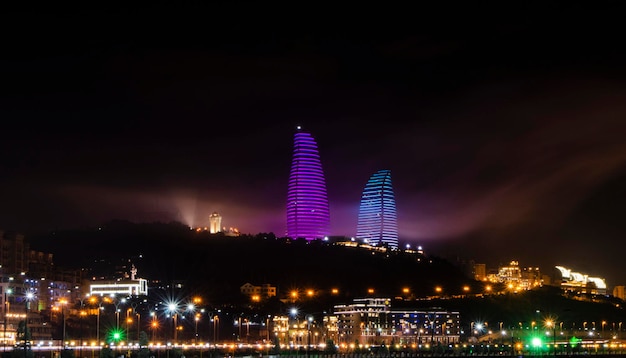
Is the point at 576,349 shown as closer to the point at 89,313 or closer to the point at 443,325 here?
the point at 443,325

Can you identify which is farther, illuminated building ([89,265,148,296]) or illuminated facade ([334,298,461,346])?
illuminated building ([89,265,148,296])

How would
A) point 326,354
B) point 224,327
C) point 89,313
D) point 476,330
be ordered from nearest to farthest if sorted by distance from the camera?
point 326,354
point 89,313
point 224,327
point 476,330

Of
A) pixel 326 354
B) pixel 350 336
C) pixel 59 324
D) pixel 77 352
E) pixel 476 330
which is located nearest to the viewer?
pixel 77 352

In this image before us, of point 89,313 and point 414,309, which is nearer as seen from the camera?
point 89,313

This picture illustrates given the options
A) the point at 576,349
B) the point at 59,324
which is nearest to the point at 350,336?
the point at 576,349

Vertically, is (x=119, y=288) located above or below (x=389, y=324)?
above

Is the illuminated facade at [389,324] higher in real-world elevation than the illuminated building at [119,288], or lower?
lower

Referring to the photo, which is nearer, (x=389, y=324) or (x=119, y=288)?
(x=389, y=324)

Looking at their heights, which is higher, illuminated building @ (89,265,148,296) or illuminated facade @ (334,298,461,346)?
illuminated building @ (89,265,148,296)

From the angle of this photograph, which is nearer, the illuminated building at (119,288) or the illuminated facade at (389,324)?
the illuminated facade at (389,324)

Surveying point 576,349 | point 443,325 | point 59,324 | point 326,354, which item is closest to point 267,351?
point 326,354

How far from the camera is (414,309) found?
197125 mm

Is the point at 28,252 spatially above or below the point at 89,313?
above

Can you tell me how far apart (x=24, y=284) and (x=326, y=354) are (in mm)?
51396
